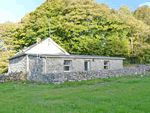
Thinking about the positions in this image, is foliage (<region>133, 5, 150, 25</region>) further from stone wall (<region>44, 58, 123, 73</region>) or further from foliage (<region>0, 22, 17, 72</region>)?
foliage (<region>0, 22, 17, 72</region>)

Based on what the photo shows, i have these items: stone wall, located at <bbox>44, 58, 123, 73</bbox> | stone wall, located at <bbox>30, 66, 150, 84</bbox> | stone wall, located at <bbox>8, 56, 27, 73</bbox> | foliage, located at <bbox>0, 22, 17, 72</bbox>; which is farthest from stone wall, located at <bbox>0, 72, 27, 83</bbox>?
foliage, located at <bbox>0, 22, 17, 72</bbox>

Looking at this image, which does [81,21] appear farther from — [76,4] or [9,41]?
[9,41]

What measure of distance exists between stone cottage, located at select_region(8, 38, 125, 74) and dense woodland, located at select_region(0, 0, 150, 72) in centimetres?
776

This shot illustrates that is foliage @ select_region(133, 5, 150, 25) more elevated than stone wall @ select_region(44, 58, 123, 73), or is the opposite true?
foliage @ select_region(133, 5, 150, 25)

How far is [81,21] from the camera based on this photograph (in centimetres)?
3281

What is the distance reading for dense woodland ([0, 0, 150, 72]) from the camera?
3080cm

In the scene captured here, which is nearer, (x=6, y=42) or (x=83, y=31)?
(x=83, y=31)

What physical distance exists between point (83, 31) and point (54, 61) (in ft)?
55.9

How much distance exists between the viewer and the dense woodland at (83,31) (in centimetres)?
3080

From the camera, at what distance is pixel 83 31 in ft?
107

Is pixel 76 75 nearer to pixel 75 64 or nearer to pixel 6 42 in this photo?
pixel 75 64

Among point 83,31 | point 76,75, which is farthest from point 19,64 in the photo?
point 83,31

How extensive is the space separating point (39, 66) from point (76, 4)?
20.1m

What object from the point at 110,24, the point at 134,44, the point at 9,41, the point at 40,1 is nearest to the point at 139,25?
the point at 134,44
